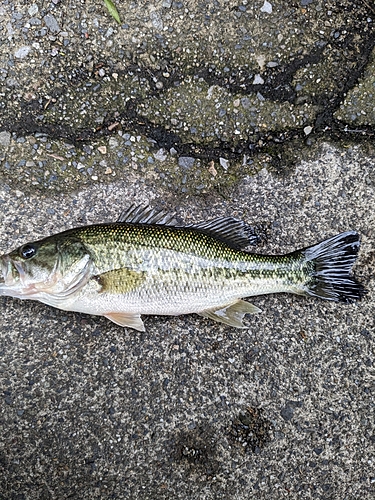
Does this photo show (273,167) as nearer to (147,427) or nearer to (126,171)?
(126,171)

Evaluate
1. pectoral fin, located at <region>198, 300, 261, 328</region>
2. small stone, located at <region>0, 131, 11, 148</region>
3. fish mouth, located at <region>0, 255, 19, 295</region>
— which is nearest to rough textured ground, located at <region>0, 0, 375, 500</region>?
small stone, located at <region>0, 131, 11, 148</region>

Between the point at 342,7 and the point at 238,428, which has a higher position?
the point at 342,7

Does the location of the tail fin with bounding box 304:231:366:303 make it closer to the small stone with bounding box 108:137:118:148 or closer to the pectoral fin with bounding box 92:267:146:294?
the pectoral fin with bounding box 92:267:146:294

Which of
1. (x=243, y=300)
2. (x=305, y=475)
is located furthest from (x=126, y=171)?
(x=305, y=475)

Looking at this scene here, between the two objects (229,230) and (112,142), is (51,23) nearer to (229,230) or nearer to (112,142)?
(112,142)

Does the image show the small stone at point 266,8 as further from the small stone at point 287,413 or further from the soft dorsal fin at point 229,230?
the small stone at point 287,413

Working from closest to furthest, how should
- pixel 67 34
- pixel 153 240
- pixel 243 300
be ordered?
pixel 153 240 < pixel 243 300 < pixel 67 34

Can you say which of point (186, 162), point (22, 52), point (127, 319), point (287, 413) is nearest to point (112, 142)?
point (186, 162)
